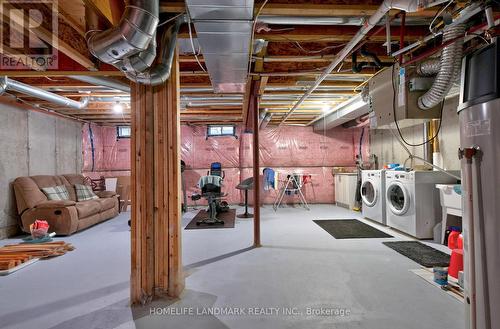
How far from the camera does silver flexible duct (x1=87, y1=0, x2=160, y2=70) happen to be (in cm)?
161

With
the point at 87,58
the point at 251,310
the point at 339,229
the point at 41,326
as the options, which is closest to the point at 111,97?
the point at 87,58

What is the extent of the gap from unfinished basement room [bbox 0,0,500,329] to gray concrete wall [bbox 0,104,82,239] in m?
0.04

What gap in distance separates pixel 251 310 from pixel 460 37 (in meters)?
2.52

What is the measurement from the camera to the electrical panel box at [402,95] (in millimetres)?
2248

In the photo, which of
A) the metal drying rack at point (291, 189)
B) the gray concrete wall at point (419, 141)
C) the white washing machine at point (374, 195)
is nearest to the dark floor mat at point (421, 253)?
the white washing machine at point (374, 195)

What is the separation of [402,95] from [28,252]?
15.2 ft

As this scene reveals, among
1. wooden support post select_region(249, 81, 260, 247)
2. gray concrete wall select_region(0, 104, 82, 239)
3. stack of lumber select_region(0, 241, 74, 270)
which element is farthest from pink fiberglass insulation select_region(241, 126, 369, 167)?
stack of lumber select_region(0, 241, 74, 270)

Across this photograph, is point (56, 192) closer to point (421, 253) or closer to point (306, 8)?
point (306, 8)

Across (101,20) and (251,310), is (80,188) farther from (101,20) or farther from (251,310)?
(251,310)

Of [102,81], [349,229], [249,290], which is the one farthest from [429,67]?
[102,81]

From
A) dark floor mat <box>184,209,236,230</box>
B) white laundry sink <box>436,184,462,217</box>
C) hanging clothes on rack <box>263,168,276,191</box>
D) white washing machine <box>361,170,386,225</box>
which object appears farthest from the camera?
hanging clothes on rack <box>263,168,276,191</box>

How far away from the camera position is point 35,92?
3.67 m

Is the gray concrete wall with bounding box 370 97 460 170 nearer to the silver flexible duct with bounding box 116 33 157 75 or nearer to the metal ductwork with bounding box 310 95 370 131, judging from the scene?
the metal ductwork with bounding box 310 95 370 131

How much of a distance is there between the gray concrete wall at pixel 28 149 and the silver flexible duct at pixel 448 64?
6063mm
